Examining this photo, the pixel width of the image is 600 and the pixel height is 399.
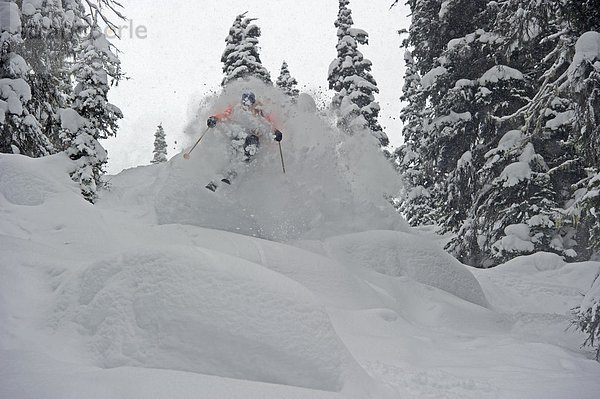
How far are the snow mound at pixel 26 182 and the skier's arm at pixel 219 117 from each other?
3184 millimetres

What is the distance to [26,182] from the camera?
6930 mm

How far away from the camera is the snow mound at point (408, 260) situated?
24.6 ft

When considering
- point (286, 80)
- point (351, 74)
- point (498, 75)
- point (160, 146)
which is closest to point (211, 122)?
point (498, 75)

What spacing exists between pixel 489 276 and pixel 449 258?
2.16 metres

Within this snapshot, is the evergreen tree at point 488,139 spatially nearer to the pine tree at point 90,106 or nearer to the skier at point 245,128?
the skier at point 245,128

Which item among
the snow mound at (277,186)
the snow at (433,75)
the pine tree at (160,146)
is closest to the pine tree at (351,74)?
the snow at (433,75)

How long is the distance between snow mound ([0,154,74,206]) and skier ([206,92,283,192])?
319 cm

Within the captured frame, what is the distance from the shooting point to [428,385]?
12.9 feet

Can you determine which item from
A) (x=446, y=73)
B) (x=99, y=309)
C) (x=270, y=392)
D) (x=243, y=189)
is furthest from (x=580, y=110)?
(x=446, y=73)

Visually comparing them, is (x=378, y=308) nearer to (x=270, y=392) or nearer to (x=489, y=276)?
(x=270, y=392)

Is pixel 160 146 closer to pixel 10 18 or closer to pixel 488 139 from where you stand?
pixel 10 18

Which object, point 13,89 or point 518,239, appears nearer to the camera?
point 518,239

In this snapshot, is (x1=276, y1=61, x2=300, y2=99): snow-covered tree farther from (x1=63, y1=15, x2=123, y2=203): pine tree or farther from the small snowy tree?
the small snowy tree

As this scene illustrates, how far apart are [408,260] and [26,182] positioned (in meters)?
6.52
